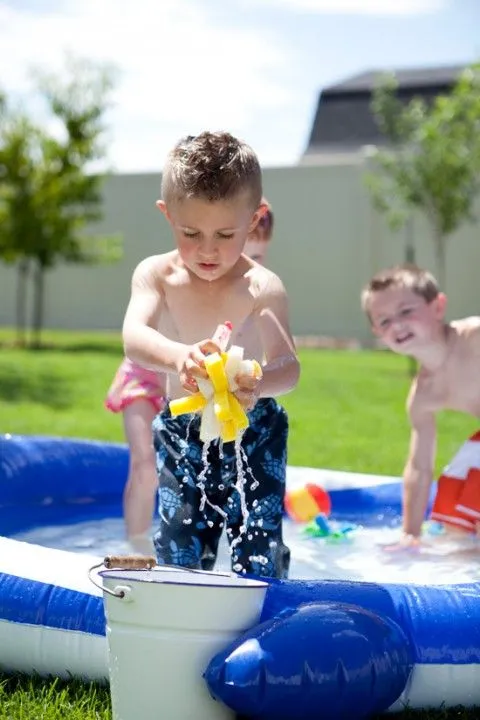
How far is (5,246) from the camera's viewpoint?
1416cm

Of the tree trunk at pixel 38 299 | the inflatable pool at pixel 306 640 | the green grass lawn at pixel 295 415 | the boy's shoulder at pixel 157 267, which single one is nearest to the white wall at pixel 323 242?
the tree trunk at pixel 38 299

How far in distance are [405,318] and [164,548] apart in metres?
1.35

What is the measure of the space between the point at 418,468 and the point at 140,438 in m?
0.92

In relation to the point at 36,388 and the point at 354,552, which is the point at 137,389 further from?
the point at 36,388

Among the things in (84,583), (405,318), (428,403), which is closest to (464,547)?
(428,403)

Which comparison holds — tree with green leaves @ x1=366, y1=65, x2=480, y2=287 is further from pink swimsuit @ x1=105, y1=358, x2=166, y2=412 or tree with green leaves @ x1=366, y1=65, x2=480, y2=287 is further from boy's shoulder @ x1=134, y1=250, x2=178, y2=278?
boy's shoulder @ x1=134, y1=250, x2=178, y2=278

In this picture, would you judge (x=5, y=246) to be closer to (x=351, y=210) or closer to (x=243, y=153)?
(x=351, y=210)

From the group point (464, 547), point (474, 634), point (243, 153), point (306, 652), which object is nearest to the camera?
point (306, 652)

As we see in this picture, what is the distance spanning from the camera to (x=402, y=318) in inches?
147

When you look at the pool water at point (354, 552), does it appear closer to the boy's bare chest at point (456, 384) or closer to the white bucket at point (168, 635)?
the boy's bare chest at point (456, 384)

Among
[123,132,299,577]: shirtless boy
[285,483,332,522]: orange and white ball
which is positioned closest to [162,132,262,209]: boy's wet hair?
[123,132,299,577]: shirtless boy

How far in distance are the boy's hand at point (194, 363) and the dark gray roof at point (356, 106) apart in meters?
19.5

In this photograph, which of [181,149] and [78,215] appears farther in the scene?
[78,215]

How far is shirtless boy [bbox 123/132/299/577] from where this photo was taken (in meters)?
2.55
